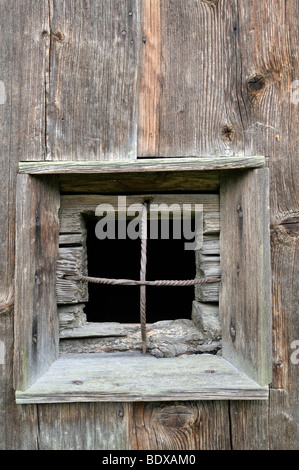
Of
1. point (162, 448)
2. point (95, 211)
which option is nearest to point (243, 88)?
point (95, 211)

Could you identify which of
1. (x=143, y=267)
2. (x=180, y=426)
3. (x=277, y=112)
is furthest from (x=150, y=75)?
(x=180, y=426)

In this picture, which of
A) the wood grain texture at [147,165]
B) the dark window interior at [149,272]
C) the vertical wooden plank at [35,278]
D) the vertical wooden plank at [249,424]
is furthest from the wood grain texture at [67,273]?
the dark window interior at [149,272]

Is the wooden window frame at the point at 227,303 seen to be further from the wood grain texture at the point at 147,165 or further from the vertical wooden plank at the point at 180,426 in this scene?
the vertical wooden plank at the point at 180,426

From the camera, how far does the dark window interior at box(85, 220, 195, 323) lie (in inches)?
117

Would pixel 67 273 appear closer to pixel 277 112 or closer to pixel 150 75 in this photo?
pixel 150 75

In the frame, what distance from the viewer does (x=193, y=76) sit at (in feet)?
4.42

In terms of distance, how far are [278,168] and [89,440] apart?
109 centimetres

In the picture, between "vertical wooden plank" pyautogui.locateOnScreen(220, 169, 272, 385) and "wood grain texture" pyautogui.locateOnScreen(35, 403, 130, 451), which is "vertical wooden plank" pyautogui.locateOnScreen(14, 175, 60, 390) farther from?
"vertical wooden plank" pyautogui.locateOnScreen(220, 169, 272, 385)

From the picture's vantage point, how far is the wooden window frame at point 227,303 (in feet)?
4.04

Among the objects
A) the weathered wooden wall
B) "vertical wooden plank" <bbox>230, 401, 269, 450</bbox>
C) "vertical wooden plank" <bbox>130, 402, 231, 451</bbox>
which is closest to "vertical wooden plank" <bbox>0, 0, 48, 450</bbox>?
the weathered wooden wall

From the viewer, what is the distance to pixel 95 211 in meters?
1.49

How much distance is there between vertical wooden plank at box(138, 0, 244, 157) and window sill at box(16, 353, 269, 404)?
0.73 meters

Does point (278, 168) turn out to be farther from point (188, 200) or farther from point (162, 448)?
point (162, 448)

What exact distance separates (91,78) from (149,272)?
202 cm
